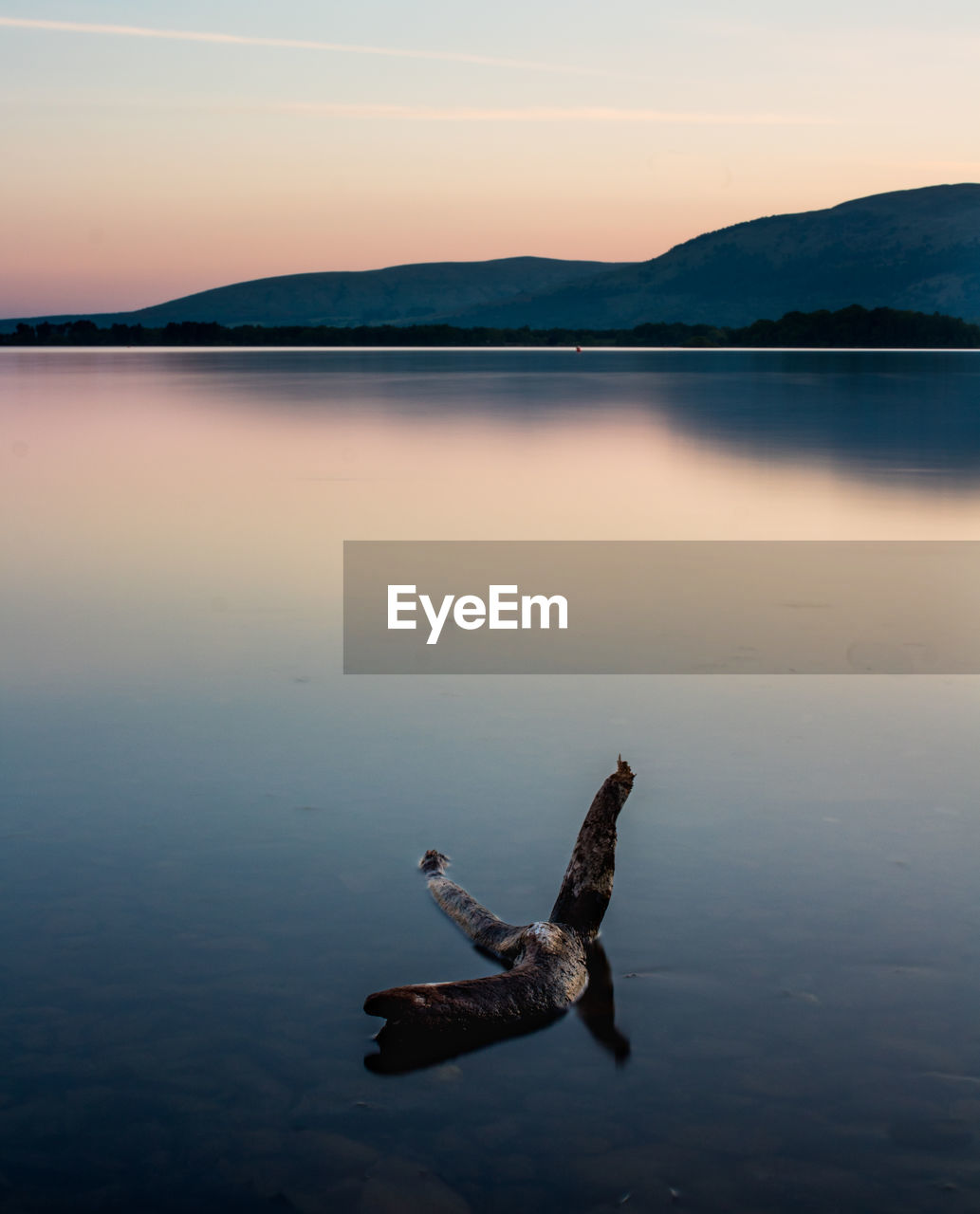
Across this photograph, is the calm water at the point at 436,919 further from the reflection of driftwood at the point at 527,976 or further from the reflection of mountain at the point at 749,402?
the reflection of mountain at the point at 749,402

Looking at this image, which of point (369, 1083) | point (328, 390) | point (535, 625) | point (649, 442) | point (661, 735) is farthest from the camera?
point (328, 390)

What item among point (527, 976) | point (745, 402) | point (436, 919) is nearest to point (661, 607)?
point (436, 919)

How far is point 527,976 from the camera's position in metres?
6.75

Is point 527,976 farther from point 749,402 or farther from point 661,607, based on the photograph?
point 749,402

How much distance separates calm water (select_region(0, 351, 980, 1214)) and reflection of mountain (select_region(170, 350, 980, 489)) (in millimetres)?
18767

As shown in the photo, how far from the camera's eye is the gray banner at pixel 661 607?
13352mm

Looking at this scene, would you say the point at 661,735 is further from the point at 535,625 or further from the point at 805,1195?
the point at 805,1195

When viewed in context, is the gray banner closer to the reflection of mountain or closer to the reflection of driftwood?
the reflection of driftwood

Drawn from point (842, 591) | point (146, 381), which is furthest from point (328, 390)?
point (842, 591)

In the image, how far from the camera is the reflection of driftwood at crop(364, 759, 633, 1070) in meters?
6.32

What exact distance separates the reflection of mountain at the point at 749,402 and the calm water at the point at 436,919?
18.8 meters

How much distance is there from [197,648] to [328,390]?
63.8 meters

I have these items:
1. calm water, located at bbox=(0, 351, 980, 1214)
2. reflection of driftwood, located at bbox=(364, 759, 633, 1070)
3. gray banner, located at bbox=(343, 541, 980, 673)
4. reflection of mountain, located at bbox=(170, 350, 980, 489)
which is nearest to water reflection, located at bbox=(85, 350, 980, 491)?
reflection of mountain, located at bbox=(170, 350, 980, 489)

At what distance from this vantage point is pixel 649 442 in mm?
40125
